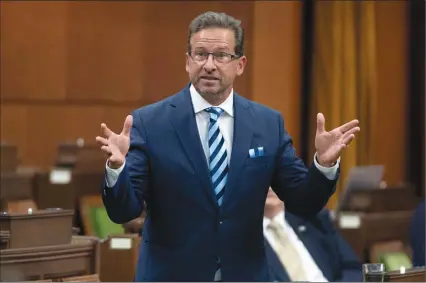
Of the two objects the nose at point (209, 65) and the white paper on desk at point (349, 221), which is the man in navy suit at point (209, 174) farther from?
the white paper on desk at point (349, 221)

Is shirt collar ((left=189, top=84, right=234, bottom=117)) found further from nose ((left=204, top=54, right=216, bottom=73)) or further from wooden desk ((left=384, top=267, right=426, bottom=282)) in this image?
wooden desk ((left=384, top=267, right=426, bottom=282))

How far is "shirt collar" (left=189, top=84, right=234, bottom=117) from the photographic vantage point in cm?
200

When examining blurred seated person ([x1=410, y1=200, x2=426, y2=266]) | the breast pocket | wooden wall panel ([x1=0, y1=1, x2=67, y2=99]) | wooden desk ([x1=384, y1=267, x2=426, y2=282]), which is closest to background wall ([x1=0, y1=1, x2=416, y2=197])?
wooden wall panel ([x1=0, y1=1, x2=67, y2=99])

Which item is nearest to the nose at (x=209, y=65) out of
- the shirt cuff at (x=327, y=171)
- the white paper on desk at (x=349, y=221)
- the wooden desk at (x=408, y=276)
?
the shirt cuff at (x=327, y=171)

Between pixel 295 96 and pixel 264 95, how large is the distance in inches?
9.6

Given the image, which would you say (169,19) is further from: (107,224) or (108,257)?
(108,257)

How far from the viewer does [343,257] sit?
362 cm

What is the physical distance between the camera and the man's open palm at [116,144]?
1789 millimetres

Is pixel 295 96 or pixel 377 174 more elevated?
pixel 295 96

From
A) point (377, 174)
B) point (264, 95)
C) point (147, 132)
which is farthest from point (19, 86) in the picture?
point (147, 132)

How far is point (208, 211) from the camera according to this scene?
6.34ft

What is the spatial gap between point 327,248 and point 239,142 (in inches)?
70.3

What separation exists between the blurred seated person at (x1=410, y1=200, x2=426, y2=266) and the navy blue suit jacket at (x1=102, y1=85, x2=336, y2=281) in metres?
1.84

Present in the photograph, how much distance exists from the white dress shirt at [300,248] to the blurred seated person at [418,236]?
1.58 ft
